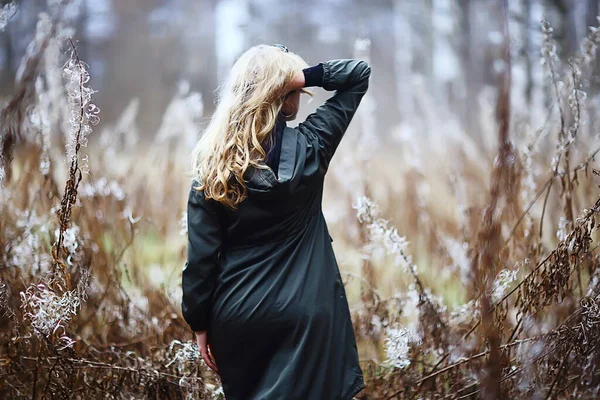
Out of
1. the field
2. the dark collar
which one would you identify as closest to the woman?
the dark collar

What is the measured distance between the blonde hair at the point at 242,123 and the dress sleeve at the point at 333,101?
0.08m

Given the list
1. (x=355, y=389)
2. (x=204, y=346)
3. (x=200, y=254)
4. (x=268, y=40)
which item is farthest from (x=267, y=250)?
(x=268, y=40)

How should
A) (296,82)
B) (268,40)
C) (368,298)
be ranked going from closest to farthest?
1. (296,82)
2. (368,298)
3. (268,40)

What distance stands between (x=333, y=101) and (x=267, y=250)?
523 mm

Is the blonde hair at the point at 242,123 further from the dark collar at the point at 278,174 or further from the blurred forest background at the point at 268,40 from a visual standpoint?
the blurred forest background at the point at 268,40

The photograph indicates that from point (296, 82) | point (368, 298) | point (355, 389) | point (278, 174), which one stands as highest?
point (296, 82)

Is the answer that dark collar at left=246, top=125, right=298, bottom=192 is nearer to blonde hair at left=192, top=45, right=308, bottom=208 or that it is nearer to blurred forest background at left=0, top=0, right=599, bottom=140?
blonde hair at left=192, top=45, right=308, bottom=208

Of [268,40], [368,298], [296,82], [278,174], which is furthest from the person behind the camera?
[268,40]

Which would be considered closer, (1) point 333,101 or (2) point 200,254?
(2) point 200,254

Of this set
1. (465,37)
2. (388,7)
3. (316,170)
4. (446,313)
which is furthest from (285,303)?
(388,7)

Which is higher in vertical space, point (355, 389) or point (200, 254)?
point (200, 254)

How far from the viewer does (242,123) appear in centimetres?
191

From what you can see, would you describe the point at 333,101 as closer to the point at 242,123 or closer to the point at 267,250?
the point at 242,123

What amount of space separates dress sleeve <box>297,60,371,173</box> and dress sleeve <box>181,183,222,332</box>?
0.37 meters
